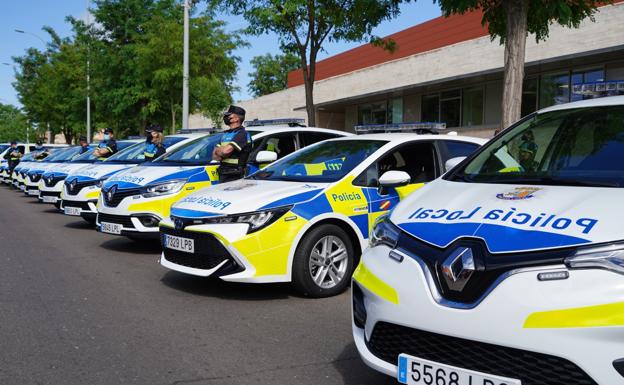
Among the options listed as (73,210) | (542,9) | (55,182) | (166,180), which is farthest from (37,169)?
(542,9)

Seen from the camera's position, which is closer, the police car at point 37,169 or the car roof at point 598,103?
the car roof at point 598,103

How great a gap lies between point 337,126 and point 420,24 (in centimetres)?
718

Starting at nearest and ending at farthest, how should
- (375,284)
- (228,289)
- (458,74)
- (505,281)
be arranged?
(505,281), (375,284), (228,289), (458,74)

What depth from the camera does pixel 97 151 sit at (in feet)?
44.8

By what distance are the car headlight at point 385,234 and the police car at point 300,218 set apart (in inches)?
59.8

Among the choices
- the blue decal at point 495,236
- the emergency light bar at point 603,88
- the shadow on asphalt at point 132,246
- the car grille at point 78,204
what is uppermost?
the emergency light bar at point 603,88

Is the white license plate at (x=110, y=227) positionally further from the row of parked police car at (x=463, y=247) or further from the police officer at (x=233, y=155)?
the row of parked police car at (x=463, y=247)

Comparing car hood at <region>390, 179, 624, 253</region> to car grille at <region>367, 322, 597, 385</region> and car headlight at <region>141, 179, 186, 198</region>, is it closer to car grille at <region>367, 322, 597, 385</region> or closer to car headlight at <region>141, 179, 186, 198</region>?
car grille at <region>367, 322, 597, 385</region>

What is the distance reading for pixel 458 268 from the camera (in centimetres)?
271

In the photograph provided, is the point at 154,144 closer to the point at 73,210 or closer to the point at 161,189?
the point at 73,210

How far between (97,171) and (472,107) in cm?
1521

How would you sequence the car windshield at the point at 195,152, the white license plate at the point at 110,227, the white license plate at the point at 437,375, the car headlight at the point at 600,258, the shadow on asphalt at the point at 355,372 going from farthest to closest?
the car windshield at the point at 195,152 → the white license plate at the point at 110,227 → the shadow on asphalt at the point at 355,372 → the white license plate at the point at 437,375 → the car headlight at the point at 600,258

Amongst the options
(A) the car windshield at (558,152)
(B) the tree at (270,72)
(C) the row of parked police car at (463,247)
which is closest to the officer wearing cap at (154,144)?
(C) the row of parked police car at (463,247)

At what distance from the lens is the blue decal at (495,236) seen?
258cm
